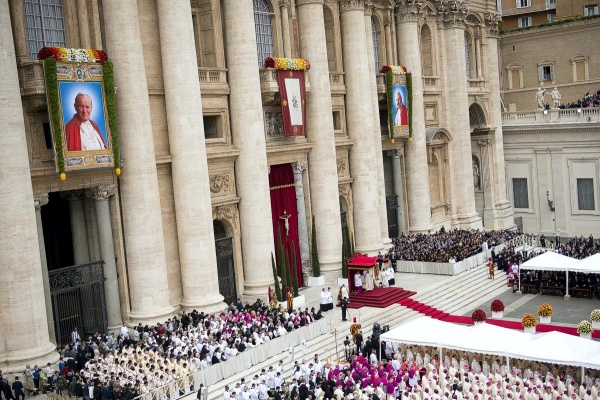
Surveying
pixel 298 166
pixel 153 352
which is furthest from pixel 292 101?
pixel 153 352

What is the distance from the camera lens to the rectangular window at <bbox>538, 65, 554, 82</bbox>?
6241 cm

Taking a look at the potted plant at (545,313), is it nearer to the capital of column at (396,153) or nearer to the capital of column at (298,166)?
the capital of column at (298,166)

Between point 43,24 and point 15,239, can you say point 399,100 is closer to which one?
point 43,24

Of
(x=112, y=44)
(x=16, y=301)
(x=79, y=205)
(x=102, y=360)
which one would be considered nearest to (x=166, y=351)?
(x=102, y=360)

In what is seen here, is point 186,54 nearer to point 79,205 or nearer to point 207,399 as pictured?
point 79,205

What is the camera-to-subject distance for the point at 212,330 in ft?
96.0

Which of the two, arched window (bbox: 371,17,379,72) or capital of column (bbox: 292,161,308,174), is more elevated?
arched window (bbox: 371,17,379,72)

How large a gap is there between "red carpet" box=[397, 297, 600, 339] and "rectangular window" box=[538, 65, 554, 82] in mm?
32746

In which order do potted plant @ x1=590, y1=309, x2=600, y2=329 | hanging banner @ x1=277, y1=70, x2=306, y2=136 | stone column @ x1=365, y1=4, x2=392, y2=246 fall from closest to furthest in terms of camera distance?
potted plant @ x1=590, y1=309, x2=600, y2=329
hanging banner @ x1=277, y1=70, x2=306, y2=136
stone column @ x1=365, y1=4, x2=392, y2=246

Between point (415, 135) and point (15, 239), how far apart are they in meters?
30.5

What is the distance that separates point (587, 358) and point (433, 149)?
30959mm

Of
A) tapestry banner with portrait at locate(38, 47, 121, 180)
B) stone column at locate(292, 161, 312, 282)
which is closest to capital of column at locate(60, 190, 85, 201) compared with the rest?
tapestry banner with portrait at locate(38, 47, 121, 180)

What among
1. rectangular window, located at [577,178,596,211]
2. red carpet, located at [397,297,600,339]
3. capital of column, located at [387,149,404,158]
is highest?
capital of column, located at [387,149,404,158]

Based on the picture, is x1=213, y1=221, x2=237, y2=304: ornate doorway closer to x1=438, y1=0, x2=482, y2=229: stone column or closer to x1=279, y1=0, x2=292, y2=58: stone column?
x1=279, y1=0, x2=292, y2=58: stone column
